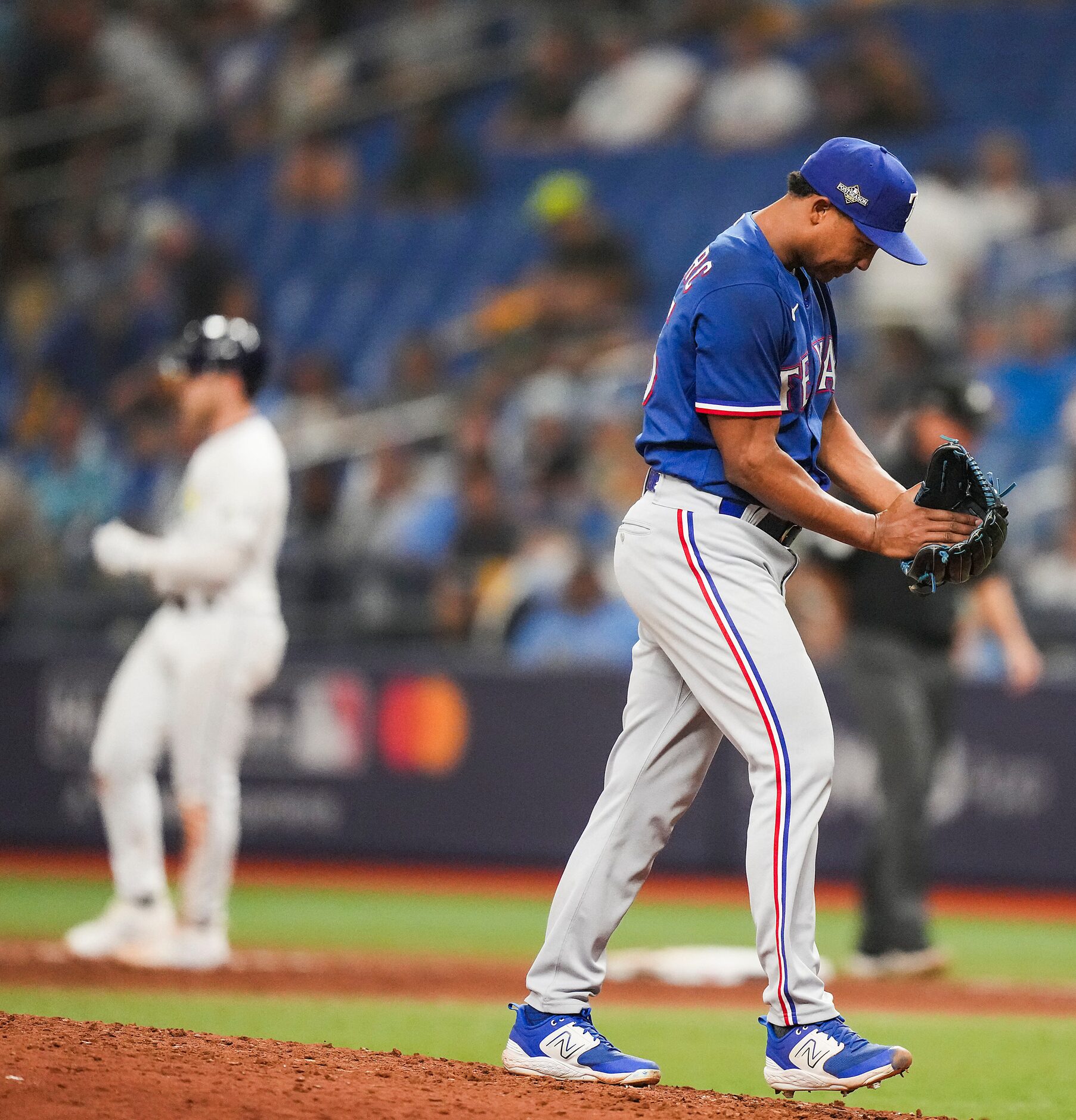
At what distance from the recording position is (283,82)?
1816 cm

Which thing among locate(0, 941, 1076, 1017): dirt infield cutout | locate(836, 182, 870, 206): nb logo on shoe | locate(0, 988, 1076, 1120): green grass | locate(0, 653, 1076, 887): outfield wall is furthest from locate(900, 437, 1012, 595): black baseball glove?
locate(0, 653, 1076, 887): outfield wall

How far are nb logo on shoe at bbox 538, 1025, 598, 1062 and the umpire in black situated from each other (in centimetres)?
341

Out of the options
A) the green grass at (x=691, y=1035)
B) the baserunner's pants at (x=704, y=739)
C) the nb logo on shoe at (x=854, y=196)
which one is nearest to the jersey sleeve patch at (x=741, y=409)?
the baserunner's pants at (x=704, y=739)

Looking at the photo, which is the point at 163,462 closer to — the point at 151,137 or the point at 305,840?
the point at 305,840

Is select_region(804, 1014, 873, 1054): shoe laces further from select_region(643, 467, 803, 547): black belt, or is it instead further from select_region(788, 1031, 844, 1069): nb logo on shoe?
select_region(643, 467, 803, 547): black belt

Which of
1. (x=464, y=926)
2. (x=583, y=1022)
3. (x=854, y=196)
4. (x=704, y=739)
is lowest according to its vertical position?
(x=464, y=926)

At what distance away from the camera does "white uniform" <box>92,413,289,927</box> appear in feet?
23.1

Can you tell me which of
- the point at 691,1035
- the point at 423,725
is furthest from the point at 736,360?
the point at 423,725

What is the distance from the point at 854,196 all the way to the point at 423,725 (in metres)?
7.83

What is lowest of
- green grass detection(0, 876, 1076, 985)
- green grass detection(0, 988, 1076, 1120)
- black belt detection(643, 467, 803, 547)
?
green grass detection(0, 988, 1076, 1120)

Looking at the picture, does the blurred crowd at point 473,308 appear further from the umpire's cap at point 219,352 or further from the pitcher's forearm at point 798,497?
the pitcher's forearm at point 798,497

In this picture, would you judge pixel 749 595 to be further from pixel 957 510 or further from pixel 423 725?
pixel 423 725

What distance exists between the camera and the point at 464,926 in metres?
9.47

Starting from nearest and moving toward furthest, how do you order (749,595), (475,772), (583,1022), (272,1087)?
(272,1087)
(749,595)
(583,1022)
(475,772)
